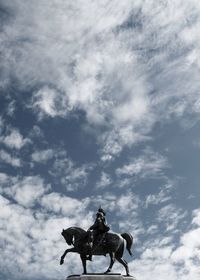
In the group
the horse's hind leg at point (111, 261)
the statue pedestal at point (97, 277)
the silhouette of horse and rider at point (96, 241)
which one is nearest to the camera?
the statue pedestal at point (97, 277)

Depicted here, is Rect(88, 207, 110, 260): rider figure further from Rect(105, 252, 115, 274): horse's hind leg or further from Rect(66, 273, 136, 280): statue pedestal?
Rect(66, 273, 136, 280): statue pedestal

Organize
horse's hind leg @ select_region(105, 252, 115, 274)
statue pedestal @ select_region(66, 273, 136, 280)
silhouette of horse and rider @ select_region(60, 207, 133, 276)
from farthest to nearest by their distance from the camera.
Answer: silhouette of horse and rider @ select_region(60, 207, 133, 276) → horse's hind leg @ select_region(105, 252, 115, 274) → statue pedestal @ select_region(66, 273, 136, 280)

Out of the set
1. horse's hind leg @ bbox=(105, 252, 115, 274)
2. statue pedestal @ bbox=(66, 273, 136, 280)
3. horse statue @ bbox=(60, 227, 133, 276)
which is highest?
horse statue @ bbox=(60, 227, 133, 276)

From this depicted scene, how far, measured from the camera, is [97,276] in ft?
88.4

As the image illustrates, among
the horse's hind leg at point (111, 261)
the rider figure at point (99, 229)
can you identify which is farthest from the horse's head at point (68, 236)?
the horse's hind leg at point (111, 261)

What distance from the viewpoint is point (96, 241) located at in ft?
95.1

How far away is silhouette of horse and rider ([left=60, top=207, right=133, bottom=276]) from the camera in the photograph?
28594 millimetres

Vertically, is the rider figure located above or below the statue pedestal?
above

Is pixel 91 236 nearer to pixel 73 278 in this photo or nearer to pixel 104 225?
pixel 104 225

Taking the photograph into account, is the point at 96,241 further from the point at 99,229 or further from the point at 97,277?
Answer: the point at 97,277

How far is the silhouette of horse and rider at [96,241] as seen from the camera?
28.6 m

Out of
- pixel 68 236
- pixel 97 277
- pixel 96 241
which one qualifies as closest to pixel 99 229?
pixel 96 241

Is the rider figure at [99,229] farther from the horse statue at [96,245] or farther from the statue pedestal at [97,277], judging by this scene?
the statue pedestal at [97,277]

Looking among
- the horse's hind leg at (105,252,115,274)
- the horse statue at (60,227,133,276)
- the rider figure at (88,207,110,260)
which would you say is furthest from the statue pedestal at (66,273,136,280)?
the rider figure at (88,207,110,260)
